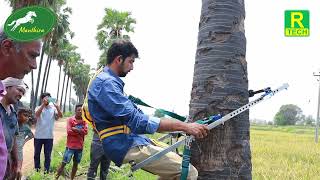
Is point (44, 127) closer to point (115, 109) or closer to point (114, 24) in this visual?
point (115, 109)

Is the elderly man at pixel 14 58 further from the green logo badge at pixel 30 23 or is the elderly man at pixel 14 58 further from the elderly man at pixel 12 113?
the elderly man at pixel 12 113

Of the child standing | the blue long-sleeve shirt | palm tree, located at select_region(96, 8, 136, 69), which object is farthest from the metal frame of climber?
palm tree, located at select_region(96, 8, 136, 69)

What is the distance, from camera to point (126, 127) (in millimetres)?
3176

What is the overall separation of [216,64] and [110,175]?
6.62 m

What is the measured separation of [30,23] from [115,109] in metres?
1.46

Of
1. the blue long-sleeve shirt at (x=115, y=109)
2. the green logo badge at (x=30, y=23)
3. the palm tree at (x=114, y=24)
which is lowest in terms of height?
the blue long-sleeve shirt at (x=115, y=109)

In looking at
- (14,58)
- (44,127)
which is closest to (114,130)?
(14,58)

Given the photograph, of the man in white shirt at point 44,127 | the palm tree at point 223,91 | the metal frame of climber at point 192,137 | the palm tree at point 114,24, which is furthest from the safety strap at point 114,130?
the palm tree at point 114,24

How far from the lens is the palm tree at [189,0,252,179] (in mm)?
3268

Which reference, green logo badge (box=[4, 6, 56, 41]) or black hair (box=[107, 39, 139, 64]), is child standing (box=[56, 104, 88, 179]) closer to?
black hair (box=[107, 39, 139, 64])

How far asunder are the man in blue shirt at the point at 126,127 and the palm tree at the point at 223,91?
199 mm

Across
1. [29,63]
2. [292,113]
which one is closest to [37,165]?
[29,63]

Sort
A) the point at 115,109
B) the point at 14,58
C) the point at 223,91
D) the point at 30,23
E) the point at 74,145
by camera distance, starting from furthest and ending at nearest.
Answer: the point at 74,145 < the point at 223,91 < the point at 115,109 < the point at 14,58 < the point at 30,23

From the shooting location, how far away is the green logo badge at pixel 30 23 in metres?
1.70
